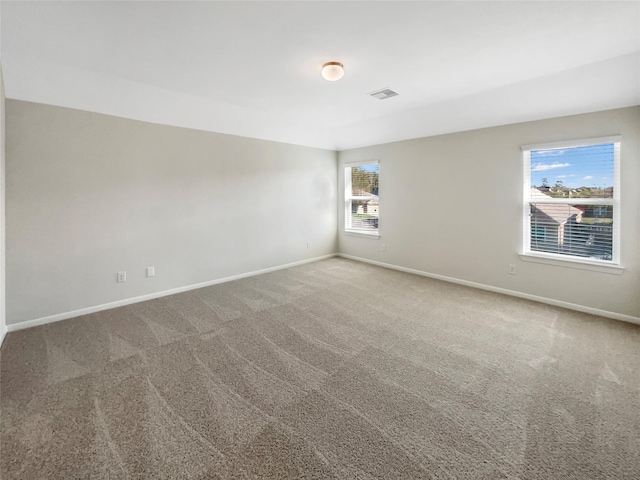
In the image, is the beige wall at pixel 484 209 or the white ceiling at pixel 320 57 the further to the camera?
the beige wall at pixel 484 209

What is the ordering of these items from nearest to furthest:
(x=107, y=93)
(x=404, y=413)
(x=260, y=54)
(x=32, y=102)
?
(x=404, y=413)
(x=260, y=54)
(x=32, y=102)
(x=107, y=93)

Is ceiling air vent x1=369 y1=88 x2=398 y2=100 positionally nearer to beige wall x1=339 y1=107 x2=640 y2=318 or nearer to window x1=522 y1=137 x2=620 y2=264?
beige wall x1=339 y1=107 x2=640 y2=318

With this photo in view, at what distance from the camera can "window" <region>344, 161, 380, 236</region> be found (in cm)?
577

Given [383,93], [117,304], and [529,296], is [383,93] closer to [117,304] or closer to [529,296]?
[529,296]

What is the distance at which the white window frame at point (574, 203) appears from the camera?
3.18 meters

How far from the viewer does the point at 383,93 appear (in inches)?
141

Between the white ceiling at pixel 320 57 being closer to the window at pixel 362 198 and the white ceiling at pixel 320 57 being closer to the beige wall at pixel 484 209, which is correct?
the beige wall at pixel 484 209

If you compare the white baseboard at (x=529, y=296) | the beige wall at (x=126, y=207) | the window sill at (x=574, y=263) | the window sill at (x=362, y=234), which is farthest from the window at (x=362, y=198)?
the window sill at (x=574, y=263)

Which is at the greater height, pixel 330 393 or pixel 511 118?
pixel 511 118

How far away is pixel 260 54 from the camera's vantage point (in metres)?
2.61

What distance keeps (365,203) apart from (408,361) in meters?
4.01

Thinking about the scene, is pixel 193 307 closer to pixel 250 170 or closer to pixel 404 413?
pixel 250 170

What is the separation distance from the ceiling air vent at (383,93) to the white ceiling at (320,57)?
4.0 inches

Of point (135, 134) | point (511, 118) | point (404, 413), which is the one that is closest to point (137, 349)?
point (404, 413)
